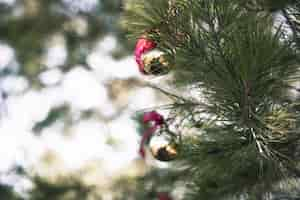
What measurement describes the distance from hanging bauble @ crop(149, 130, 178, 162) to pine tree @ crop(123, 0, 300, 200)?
0.08ft

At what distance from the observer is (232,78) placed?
795 millimetres

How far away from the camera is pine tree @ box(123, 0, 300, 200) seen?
79cm

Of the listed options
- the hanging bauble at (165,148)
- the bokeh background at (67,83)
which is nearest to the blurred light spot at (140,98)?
the bokeh background at (67,83)

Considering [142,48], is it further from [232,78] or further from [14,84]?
[14,84]

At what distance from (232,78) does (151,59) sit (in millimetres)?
159

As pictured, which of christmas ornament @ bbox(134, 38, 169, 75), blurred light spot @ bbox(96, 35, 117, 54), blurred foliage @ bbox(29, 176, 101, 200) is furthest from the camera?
blurred light spot @ bbox(96, 35, 117, 54)

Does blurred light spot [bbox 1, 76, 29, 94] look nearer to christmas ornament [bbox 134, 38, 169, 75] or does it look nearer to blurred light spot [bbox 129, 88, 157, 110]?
blurred light spot [bbox 129, 88, 157, 110]

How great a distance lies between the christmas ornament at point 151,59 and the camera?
0.90m

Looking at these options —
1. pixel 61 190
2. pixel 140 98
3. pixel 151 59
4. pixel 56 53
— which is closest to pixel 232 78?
pixel 151 59

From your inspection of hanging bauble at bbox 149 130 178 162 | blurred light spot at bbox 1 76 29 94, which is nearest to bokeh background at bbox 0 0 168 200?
blurred light spot at bbox 1 76 29 94

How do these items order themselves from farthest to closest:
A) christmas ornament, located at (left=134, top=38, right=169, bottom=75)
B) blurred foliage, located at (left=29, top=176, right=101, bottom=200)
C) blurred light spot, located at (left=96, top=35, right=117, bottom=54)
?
blurred light spot, located at (left=96, top=35, right=117, bottom=54) < blurred foliage, located at (left=29, top=176, right=101, bottom=200) < christmas ornament, located at (left=134, top=38, right=169, bottom=75)

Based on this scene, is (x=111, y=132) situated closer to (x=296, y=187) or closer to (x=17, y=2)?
(x=17, y=2)

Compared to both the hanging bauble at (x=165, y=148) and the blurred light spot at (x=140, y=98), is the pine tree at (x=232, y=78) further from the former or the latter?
the blurred light spot at (x=140, y=98)

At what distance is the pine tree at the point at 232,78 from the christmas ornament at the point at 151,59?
13 millimetres
